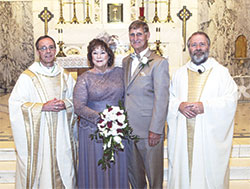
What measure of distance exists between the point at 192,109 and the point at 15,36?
8.51 meters

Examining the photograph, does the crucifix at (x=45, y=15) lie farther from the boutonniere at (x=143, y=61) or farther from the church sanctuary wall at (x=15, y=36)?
the boutonniere at (x=143, y=61)

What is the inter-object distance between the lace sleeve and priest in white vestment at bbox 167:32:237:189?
0.95 meters

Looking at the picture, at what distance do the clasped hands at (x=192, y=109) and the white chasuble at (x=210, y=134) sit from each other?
0.07 meters

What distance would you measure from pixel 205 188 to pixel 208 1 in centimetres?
752

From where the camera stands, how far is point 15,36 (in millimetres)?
11273

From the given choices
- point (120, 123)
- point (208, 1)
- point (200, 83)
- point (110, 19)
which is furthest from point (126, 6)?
point (120, 123)

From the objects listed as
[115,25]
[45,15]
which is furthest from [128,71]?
[45,15]

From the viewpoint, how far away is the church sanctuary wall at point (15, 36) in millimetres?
11164

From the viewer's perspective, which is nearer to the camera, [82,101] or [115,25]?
[82,101]

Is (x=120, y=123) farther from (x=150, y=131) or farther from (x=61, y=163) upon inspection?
(x=61, y=163)

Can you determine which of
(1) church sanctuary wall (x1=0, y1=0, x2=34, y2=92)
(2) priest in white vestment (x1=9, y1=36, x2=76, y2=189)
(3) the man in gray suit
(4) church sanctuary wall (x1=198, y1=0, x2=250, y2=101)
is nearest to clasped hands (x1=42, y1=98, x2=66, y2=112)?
(2) priest in white vestment (x1=9, y1=36, x2=76, y2=189)

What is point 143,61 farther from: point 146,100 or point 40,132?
point 40,132

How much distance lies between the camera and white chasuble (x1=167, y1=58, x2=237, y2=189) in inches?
162

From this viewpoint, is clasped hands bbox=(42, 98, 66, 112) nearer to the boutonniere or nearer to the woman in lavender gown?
the woman in lavender gown
